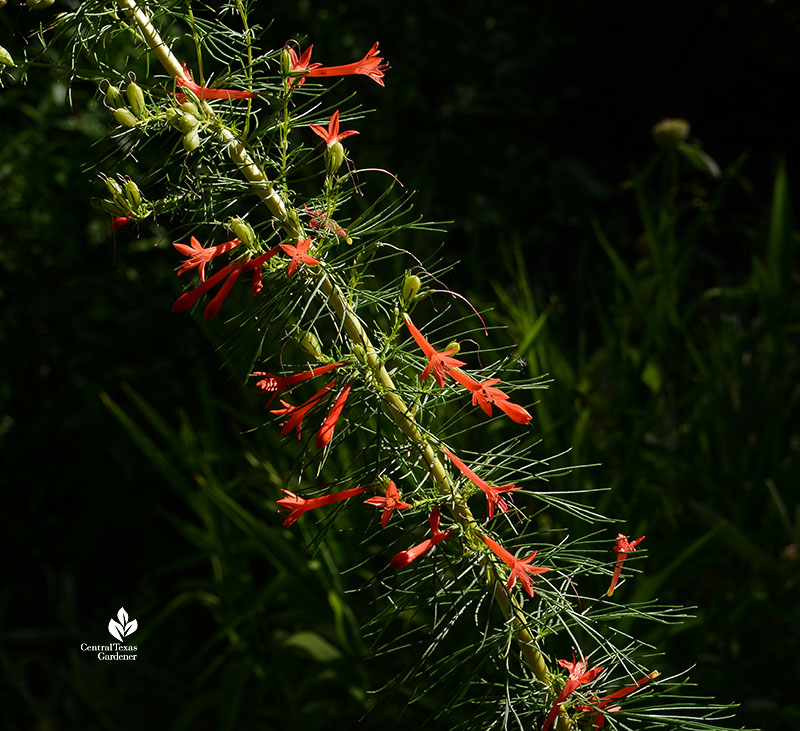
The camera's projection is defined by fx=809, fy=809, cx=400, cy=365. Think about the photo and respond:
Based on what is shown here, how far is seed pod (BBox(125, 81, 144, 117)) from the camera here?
0.51 meters

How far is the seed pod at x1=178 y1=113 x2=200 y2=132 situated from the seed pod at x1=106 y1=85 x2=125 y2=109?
4 centimetres

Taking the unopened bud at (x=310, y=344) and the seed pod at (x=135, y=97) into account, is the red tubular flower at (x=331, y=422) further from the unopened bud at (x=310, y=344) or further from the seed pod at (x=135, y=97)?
the seed pod at (x=135, y=97)

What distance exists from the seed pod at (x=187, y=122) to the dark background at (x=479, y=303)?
0.97m

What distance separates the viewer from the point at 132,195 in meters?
0.52

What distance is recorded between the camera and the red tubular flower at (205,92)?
54cm

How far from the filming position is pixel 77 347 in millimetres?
2246

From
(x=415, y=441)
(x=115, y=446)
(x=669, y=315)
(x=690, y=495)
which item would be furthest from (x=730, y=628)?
(x=115, y=446)

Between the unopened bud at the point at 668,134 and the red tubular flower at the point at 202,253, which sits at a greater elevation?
the red tubular flower at the point at 202,253

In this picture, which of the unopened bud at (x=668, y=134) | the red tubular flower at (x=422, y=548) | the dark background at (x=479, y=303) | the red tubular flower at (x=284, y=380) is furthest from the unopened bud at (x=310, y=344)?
the unopened bud at (x=668, y=134)

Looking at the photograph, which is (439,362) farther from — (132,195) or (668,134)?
(668,134)

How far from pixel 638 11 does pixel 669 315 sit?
4.85 ft

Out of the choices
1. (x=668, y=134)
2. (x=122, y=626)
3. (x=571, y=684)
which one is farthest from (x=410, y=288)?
(x=668, y=134)

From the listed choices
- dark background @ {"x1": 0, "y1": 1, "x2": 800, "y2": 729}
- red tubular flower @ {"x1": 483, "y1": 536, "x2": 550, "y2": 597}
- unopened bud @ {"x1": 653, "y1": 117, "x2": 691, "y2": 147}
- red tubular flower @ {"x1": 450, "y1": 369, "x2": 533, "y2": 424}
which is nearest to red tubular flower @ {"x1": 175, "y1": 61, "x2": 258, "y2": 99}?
red tubular flower @ {"x1": 450, "y1": 369, "x2": 533, "y2": 424}

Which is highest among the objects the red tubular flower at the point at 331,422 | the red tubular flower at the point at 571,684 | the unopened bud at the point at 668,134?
the red tubular flower at the point at 331,422
